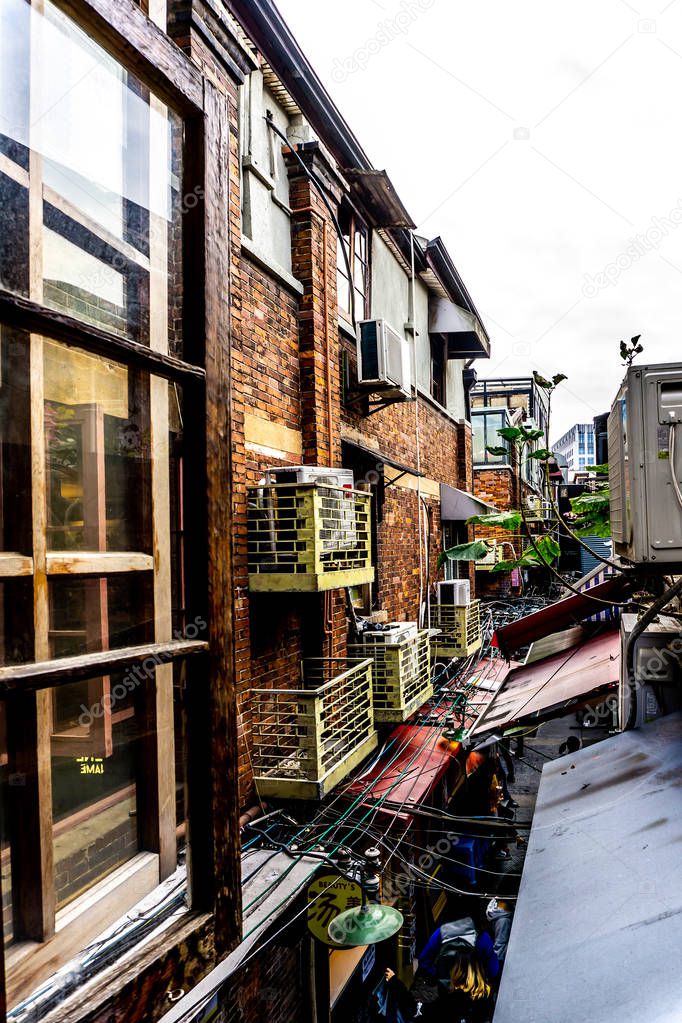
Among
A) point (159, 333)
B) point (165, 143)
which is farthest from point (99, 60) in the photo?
point (159, 333)

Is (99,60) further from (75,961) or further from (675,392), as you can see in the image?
(675,392)

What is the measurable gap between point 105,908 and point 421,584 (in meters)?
11.5

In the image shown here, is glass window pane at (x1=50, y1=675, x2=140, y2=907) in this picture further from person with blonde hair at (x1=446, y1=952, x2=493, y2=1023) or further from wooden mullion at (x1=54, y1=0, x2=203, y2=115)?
person with blonde hair at (x1=446, y1=952, x2=493, y2=1023)

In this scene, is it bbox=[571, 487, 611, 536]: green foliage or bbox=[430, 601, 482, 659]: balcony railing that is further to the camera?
bbox=[430, 601, 482, 659]: balcony railing

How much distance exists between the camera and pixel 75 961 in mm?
1512

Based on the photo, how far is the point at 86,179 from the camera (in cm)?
189

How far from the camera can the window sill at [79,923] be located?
137 cm

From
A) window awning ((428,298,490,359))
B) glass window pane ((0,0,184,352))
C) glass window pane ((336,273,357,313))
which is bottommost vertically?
glass window pane ((0,0,184,352))

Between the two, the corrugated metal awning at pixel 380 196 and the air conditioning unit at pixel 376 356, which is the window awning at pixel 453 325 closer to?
the corrugated metal awning at pixel 380 196

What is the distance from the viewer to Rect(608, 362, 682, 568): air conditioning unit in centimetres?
356

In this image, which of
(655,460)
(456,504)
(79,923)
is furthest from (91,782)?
(456,504)

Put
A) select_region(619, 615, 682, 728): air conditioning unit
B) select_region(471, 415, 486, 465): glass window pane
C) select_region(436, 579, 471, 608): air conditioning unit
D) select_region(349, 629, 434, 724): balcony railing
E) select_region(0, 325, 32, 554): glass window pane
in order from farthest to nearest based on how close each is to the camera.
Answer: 1. select_region(471, 415, 486, 465): glass window pane
2. select_region(436, 579, 471, 608): air conditioning unit
3. select_region(349, 629, 434, 724): balcony railing
4. select_region(619, 615, 682, 728): air conditioning unit
5. select_region(0, 325, 32, 554): glass window pane

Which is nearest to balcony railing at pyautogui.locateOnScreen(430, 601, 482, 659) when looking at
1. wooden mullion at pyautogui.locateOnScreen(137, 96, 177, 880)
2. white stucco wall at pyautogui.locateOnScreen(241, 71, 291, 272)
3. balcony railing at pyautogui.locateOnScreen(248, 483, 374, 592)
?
balcony railing at pyautogui.locateOnScreen(248, 483, 374, 592)

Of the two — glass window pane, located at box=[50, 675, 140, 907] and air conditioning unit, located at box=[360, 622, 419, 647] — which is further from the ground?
glass window pane, located at box=[50, 675, 140, 907]
